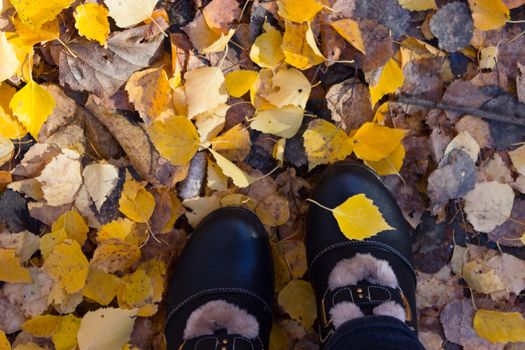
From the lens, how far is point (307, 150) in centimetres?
119

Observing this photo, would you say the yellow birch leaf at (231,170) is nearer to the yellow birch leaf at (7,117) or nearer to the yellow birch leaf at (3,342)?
the yellow birch leaf at (7,117)

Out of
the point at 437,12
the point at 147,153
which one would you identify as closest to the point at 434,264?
the point at 437,12

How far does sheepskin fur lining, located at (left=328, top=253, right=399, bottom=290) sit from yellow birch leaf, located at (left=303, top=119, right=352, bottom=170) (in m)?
0.23

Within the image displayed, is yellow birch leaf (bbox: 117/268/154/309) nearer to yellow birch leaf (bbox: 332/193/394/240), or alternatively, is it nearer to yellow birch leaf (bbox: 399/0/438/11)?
yellow birch leaf (bbox: 332/193/394/240)

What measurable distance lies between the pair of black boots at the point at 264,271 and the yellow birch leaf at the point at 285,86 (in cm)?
19

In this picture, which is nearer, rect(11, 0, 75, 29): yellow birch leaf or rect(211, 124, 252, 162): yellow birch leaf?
rect(11, 0, 75, 29): yellow birch leaf

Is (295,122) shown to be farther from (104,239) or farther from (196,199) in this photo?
(104,239)

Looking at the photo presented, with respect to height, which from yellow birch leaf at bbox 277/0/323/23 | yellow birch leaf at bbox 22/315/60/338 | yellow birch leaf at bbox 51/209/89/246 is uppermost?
yellow birch leaf at bbox 277/0/323/23

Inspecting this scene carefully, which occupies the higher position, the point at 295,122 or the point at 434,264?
the point at 295,122

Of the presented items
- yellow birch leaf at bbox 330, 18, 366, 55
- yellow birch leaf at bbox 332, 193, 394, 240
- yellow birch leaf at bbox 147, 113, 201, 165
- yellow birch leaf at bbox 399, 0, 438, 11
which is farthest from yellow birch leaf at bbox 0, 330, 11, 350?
yellow birch leaf at bbox 399, 0, 438, 11

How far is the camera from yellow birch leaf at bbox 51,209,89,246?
1170mm

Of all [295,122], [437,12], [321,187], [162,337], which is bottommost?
[162,337]

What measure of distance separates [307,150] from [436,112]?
0.98 ft

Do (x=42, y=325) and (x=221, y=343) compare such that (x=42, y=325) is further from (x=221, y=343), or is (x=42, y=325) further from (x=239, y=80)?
(x=239, y=80)
